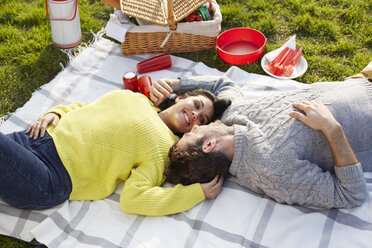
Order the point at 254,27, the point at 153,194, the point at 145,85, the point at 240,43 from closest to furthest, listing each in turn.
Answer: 1. the point at 153,194
2. the point at 145,85
3. the point at 240,43
4. the point at 254,27

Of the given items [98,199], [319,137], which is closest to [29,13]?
[98,199]

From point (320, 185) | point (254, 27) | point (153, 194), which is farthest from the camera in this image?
point (254, 27)

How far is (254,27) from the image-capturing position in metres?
4.52

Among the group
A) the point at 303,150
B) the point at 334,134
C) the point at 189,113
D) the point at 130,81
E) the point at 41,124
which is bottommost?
the point at 130,81

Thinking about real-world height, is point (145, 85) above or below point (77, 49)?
above

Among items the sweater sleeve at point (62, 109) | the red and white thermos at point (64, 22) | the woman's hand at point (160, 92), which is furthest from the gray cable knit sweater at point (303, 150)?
the red and white thermos at point (64, 22)

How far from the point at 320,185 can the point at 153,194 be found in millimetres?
1054

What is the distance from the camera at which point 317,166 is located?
2498 millimetres

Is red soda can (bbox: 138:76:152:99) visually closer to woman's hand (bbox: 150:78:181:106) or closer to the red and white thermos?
woman's hand (bbox: 150:78:181:106)

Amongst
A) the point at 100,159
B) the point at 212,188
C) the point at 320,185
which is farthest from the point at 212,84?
the point at 320,185

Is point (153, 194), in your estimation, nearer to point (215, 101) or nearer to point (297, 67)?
point (215, 101)

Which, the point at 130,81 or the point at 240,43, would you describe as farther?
the point at 240,43

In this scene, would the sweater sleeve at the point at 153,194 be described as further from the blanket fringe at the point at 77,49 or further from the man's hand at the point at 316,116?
the blanket fringe at the point at 77,49

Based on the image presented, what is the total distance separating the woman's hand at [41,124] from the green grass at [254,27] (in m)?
0.92
